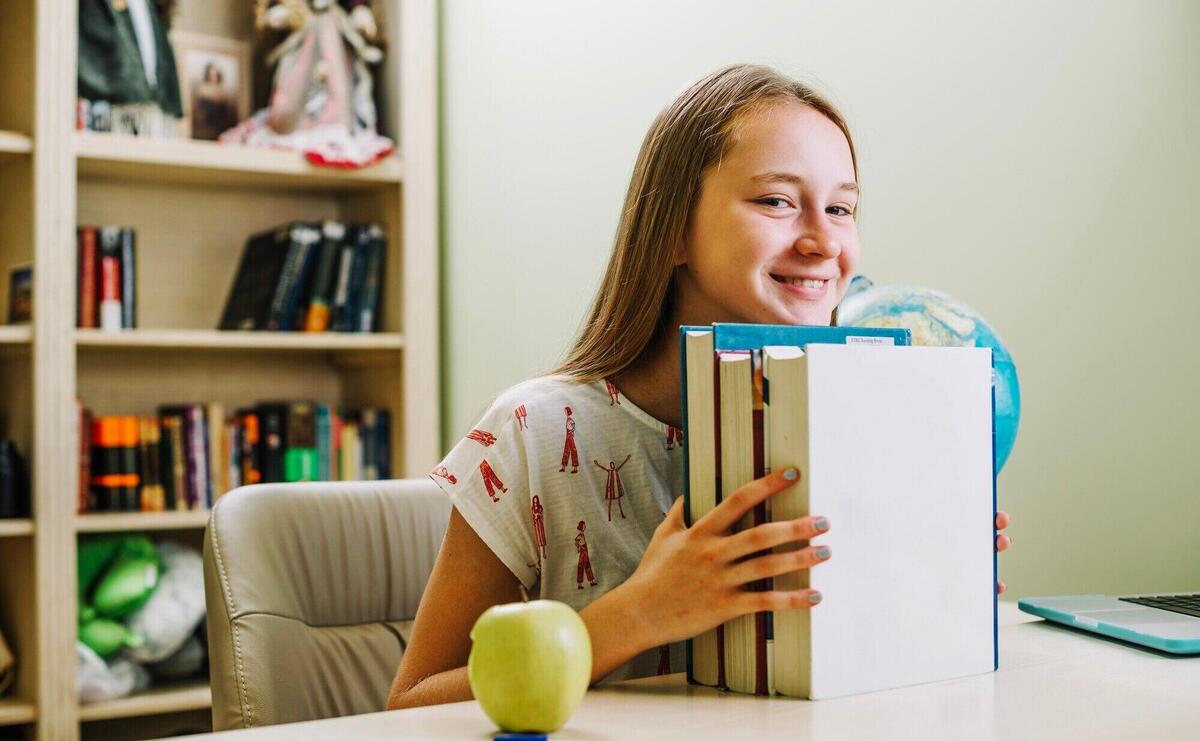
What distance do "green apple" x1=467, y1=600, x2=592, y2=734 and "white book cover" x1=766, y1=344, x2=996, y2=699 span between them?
17cm

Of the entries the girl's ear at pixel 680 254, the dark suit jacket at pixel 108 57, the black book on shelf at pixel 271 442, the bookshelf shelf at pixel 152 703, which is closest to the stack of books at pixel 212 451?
the black book on shelf at pixel 271 442

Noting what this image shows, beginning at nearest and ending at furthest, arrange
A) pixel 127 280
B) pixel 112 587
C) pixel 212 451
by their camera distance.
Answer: pixel 112 587 → pixel 127 280 → pixel 212 451

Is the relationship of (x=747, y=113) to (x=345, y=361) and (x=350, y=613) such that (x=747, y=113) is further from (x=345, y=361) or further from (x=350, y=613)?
(x=345, y=361)

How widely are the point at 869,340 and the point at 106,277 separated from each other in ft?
7.12

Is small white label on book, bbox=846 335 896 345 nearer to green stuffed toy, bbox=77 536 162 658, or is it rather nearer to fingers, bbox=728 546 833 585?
fingers, bbox=728 546 833 585

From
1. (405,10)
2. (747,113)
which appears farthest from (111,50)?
(747,113)

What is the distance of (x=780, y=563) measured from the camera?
781 millimetres

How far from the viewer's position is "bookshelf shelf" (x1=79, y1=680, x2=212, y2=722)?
8.22 feet

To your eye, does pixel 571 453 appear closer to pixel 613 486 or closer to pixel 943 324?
pixel 613 486

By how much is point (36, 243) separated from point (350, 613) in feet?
5.04

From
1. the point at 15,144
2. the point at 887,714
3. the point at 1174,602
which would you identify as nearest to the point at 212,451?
the point at 15,144

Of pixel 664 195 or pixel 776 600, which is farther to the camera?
pixel 664 195

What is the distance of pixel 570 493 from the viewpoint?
111cm

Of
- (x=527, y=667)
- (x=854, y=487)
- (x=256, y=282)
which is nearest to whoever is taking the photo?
(x=527, y=667)
